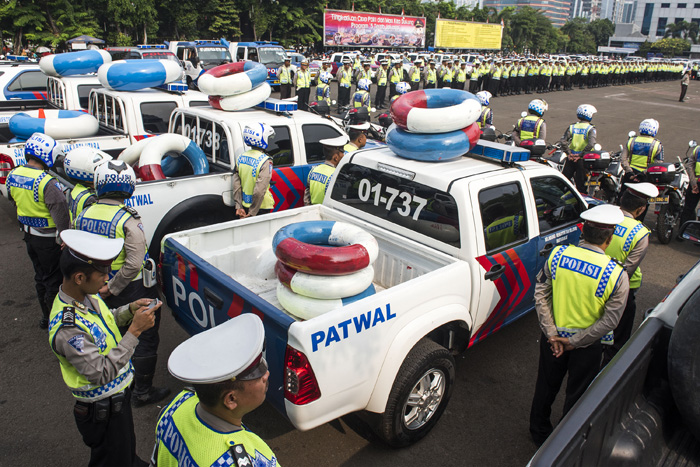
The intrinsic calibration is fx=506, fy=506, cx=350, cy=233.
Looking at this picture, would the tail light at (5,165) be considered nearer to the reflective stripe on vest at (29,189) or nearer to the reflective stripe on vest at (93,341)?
the reflective stripe on vest at (29,189)

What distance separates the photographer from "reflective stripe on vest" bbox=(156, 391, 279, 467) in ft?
5.66

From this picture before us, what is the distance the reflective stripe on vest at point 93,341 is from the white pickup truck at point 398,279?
2.34 feet

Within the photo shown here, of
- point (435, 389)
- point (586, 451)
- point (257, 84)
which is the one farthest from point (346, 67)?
point (586, 451)

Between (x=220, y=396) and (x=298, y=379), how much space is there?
3.72ft

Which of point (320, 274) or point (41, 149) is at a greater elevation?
point (41, 149)

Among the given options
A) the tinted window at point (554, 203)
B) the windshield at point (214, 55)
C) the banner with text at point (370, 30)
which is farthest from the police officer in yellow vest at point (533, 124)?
the banner with text at point (370, 30)

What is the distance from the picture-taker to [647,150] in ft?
25.7

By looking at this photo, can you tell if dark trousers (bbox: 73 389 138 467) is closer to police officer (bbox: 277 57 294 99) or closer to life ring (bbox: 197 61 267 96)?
life ring (bbox: 197 61 267 96)

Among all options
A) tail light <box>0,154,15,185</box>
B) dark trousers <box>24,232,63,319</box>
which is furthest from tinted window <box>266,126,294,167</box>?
tail light <box>0,154,15,185</box>

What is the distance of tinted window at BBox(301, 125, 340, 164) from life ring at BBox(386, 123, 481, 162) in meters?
Answer: 2.47

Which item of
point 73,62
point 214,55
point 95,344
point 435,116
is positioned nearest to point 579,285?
point 435,116

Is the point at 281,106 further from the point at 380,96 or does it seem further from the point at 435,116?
the point at 380,96

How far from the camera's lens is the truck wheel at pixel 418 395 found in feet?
11.1

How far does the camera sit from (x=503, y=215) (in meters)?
4.17
